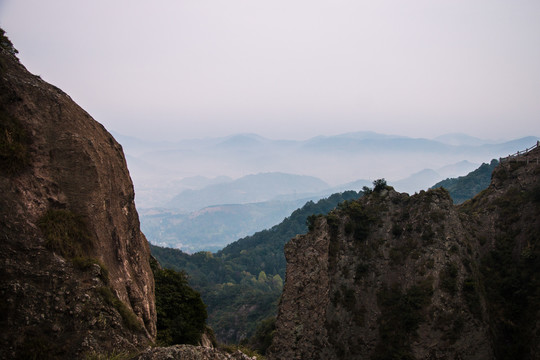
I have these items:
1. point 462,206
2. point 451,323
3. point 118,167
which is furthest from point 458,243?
point 118,167

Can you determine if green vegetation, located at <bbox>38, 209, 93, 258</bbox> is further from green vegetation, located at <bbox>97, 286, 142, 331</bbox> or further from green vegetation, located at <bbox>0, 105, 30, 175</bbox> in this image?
green vegetation, located at <bbox>0, 105, 30, 175</bbox>

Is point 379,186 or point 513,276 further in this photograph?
point 379,186

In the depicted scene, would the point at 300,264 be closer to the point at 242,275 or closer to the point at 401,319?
the point at 401,319

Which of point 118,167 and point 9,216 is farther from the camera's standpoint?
point 118,167

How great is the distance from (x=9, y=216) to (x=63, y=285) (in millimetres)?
2889

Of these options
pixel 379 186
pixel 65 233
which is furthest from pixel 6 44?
pixel 379 186

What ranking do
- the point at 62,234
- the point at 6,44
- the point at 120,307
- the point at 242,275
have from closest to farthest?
the point at 120,307 → the point at 62,234 → the point at 6,44 → the point at 242,275

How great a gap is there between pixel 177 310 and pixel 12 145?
16.2 m

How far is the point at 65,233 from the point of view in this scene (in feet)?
40.1

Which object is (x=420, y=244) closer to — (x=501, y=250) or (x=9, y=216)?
(x=501, y=250)

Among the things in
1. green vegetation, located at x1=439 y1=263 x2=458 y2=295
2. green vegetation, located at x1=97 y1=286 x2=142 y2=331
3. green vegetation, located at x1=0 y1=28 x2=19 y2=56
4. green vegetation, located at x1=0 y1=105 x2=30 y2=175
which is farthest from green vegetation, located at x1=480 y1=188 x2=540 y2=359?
green vegetation, located at x1=0 y1=28 x2=19 y2=56

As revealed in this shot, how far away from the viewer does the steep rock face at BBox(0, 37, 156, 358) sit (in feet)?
32.2

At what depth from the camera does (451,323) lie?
2980 centimetres

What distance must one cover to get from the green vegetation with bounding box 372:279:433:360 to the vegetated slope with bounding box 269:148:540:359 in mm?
88
